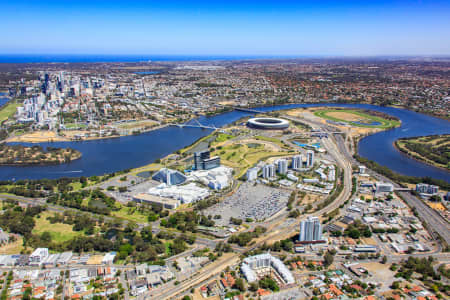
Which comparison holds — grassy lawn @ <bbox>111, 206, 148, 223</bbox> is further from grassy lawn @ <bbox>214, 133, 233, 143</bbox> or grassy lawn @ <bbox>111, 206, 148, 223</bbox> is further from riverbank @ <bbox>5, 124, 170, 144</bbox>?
riverbank @ <bbox>5, 124, 170, 144</bbox>

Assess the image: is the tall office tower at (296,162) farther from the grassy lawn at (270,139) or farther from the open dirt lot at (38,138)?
the open dirt lot at (38,138)

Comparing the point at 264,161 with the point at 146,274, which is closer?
the point at 146,274

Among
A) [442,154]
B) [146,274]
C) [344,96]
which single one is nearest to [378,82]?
[344,96]

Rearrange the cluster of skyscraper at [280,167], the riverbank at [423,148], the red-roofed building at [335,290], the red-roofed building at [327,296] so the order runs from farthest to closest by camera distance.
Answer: the riverbank at [423,148] → the cluster of skyscraper at [280,167] → the red-roofed building at [335,290] → the red-roofed building at [327,296]

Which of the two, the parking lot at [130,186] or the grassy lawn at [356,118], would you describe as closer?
the parking lot at [130,186]

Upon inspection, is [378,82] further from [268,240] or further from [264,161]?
[268,240]

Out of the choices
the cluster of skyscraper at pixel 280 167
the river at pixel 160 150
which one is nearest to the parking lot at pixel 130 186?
the river at pixel 160 150

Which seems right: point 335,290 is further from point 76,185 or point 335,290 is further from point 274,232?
point 76,185
